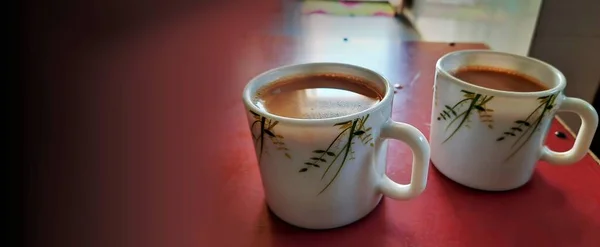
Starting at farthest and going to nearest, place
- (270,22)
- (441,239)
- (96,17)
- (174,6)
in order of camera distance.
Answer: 1. (270,22)
2. (174,6)
3. (96,17)
4. (441,239)

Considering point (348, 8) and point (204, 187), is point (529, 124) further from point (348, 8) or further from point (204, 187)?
point (348, 8)

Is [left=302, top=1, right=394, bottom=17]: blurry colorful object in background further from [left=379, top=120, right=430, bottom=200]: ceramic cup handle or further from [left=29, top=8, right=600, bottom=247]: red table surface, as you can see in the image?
[left=379, top=120, right=430, bottom=200]: ceramic cup handle

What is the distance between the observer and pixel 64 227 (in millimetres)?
332

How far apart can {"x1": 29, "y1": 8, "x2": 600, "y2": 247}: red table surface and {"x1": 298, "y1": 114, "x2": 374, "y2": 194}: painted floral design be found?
57 mm

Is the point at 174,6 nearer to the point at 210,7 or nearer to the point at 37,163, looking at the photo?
the point at 210,7

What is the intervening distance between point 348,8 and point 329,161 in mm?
1470

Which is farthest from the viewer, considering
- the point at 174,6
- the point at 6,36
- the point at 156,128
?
the point at 174,6

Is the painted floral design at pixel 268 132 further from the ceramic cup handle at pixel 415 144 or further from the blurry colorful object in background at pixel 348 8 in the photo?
the blurry colorful object in background at pixel 348 8

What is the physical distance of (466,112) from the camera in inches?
13.0

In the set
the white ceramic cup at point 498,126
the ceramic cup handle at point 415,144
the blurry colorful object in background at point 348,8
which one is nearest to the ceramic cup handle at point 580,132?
the white ceramic cup at point 498,126

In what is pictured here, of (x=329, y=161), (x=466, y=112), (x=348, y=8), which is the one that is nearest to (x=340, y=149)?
(x=329, y=161)

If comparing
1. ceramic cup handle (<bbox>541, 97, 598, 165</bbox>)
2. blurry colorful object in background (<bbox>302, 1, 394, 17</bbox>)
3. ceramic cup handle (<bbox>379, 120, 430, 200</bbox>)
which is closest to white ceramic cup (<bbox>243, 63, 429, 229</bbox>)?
ceramic cup handle (<bbox>379, 120, 430, 200</bbox>)

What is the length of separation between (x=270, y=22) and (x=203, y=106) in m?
0.84

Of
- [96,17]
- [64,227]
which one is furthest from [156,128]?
[96,17]
